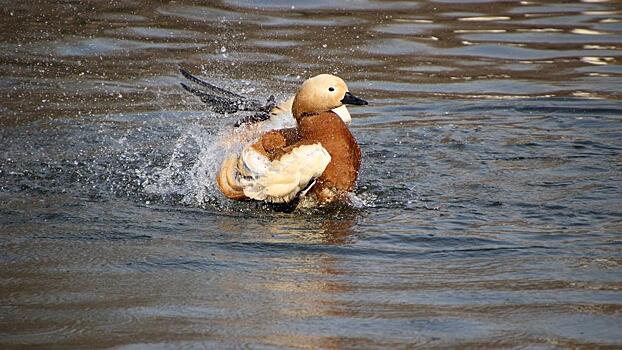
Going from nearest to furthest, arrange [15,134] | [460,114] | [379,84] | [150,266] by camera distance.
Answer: [150,266], [15,134], [460,114], [379,84]

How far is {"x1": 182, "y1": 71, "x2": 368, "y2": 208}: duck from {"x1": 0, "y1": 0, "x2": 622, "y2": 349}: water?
137 mm

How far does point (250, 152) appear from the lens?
6.61 m

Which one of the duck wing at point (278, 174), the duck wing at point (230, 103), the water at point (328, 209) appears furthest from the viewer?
the duck wing at point (230, 103)

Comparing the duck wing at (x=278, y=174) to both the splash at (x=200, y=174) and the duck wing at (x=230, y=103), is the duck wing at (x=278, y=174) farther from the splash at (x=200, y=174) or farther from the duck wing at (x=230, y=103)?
the duck wing at (x=230, y=103)

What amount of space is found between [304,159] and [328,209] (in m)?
0.40

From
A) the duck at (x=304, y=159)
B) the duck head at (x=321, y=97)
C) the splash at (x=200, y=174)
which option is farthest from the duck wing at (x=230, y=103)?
the duck head at (x=321, y=97)

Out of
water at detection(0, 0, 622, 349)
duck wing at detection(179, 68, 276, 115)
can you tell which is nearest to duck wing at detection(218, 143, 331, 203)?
water at detection(0, 0, 622, 349)

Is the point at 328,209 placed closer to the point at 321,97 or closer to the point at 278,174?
the point at 278,174

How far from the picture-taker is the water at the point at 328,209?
4559 millimetres

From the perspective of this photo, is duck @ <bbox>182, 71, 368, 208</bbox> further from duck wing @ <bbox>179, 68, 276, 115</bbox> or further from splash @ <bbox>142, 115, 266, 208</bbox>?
duck wing @ <bbox>179, 68, 276, 115</bbox>

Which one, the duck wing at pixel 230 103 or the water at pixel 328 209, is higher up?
the duck wing at pixel 230 103

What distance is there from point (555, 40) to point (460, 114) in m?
2.94

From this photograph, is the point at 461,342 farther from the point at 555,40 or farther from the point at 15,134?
the point at 555,40

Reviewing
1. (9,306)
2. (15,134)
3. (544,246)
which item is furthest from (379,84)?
(9,306)
